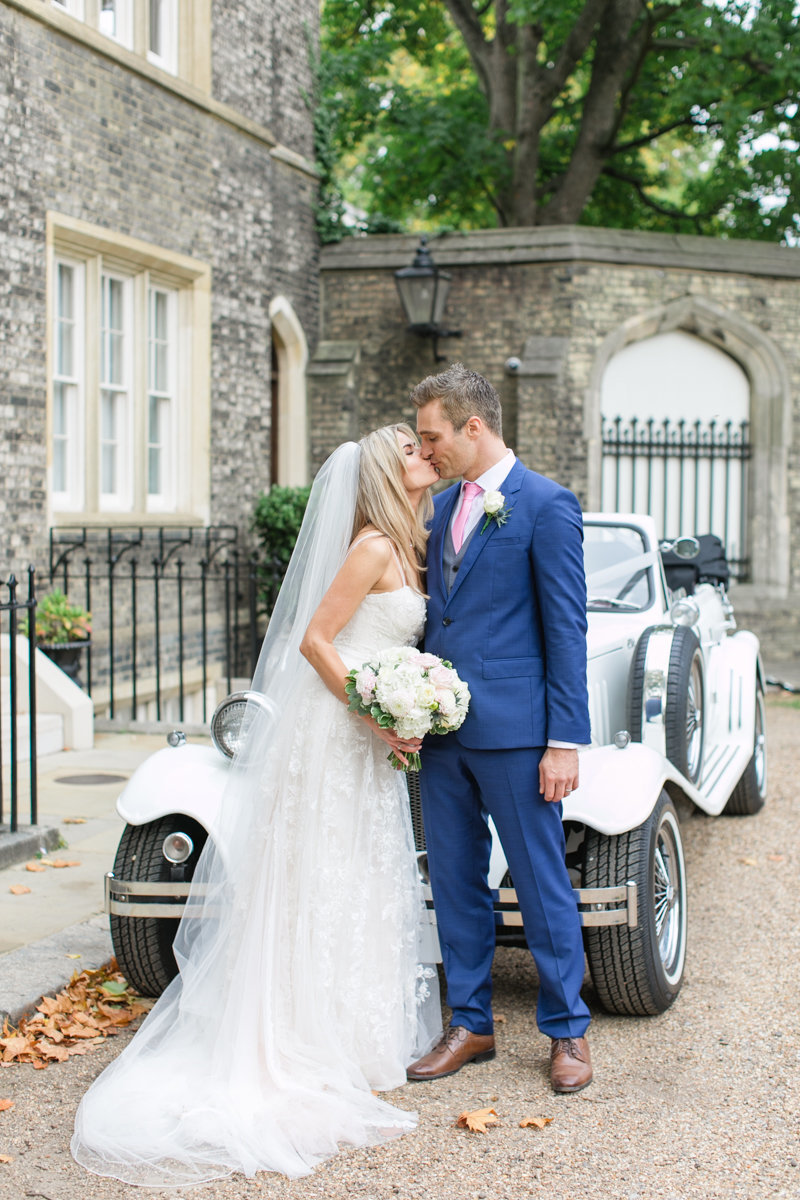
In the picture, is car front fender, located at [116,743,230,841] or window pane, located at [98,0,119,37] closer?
car front fender, located at [116,743,230,841]

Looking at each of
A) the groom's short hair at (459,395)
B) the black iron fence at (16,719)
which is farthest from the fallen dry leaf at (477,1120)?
the black iron fence at (16,719)

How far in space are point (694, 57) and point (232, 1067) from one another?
14.8m

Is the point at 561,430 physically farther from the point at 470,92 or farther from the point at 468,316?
the point at 470,92

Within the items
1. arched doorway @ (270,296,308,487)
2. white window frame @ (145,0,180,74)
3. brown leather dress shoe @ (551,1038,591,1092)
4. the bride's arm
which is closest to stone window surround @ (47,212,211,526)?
white window frame @ (145,0,180,74)

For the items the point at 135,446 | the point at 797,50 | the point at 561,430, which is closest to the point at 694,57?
the point at 797,50

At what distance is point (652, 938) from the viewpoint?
378 centimetres

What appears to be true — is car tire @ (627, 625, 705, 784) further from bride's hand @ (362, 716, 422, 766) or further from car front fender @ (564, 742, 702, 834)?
bride's hand @ (362, 716, 422, 766)

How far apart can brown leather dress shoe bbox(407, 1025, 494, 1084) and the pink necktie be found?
146 cm

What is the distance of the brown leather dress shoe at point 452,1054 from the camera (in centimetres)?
348

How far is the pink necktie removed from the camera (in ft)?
12.1

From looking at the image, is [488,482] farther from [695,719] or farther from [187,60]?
[187,60]

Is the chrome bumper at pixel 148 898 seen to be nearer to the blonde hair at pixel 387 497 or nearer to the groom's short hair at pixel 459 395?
the blonde hair at pixel 387 497

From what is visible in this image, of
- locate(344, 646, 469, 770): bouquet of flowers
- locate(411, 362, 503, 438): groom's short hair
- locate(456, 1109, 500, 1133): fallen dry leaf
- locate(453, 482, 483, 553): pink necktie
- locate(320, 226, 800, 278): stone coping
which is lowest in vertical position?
locate(456, 1109, 500, 1133): fallen dry leaf

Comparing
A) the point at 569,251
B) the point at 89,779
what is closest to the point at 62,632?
the point at 89,779
